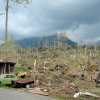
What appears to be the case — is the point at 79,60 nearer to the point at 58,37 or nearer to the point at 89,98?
the point at 58,37

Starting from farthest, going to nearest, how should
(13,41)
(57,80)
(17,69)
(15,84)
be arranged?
(13,41) < (17,69) < (57,80) < (15,84)

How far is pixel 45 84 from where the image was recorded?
26562mm

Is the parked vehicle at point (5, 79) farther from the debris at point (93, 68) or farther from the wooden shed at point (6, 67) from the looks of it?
the debris at point (93, 68)

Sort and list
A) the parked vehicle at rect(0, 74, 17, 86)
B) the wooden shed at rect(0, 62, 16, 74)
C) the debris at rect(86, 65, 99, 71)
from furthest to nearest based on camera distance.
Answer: the debris at rect(86, 65, 99, 71), the wooden shed at rect(0, 62, 16, 74), the parked vehicle at rect(0, 74, 17, 86)

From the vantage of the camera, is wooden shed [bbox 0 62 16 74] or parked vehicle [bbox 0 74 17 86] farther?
Answer: wooden shed [bbox 0 62 16 74]

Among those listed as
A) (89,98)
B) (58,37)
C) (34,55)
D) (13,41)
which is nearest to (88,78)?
(89,98)

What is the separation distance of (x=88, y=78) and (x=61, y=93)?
13.0 metres

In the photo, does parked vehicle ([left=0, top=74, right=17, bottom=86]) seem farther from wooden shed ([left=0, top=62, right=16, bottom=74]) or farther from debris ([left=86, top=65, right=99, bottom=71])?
debris ([left=86, top=65, right=99, bottom=71])

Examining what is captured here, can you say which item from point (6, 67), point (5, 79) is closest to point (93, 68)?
point (6, 67)

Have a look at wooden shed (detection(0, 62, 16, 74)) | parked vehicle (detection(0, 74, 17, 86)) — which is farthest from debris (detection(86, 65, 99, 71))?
parked vehicle (detection(0, 74, 17, 86))

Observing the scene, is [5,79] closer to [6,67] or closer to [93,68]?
[6,67]

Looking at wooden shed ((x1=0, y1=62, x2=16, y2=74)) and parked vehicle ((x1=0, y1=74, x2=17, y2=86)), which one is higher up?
wooden shed ((x1=0, y1=62, x2=16, y2=74))

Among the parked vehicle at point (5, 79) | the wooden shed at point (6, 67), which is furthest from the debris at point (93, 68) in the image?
the parked vehicle at point (5, 79)

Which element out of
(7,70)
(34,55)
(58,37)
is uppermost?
(58,37)
